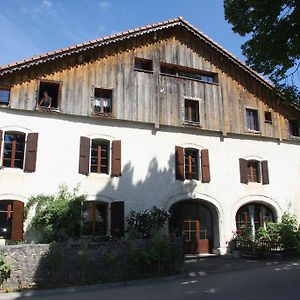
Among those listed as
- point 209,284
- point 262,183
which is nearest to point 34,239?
point 209,284

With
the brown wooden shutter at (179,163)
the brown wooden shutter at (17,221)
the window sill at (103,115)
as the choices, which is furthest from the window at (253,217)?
Result: the brown wooden shutter at (17,221)

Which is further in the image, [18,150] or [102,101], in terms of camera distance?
[102,101]

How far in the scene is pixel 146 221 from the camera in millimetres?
16000

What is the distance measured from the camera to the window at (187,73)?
63.5 ft

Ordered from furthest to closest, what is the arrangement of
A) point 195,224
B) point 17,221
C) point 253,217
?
point 253,217
point 195,224
point 17,221

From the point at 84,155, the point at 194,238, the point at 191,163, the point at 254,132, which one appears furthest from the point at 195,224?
the point at 84,155

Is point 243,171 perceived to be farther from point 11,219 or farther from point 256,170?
point 11,219

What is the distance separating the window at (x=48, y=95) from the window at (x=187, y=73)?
212 inches

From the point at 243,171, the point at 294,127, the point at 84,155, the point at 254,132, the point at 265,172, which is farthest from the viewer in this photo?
the point at 294,127

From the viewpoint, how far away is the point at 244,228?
1906cm

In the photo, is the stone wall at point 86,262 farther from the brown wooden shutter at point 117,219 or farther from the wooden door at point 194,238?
the wooden door at point 194,238

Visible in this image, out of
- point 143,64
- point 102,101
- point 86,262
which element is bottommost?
point 86,262

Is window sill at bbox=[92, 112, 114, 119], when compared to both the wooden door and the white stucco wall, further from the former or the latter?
the wooden door

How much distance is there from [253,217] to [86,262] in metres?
10.5
